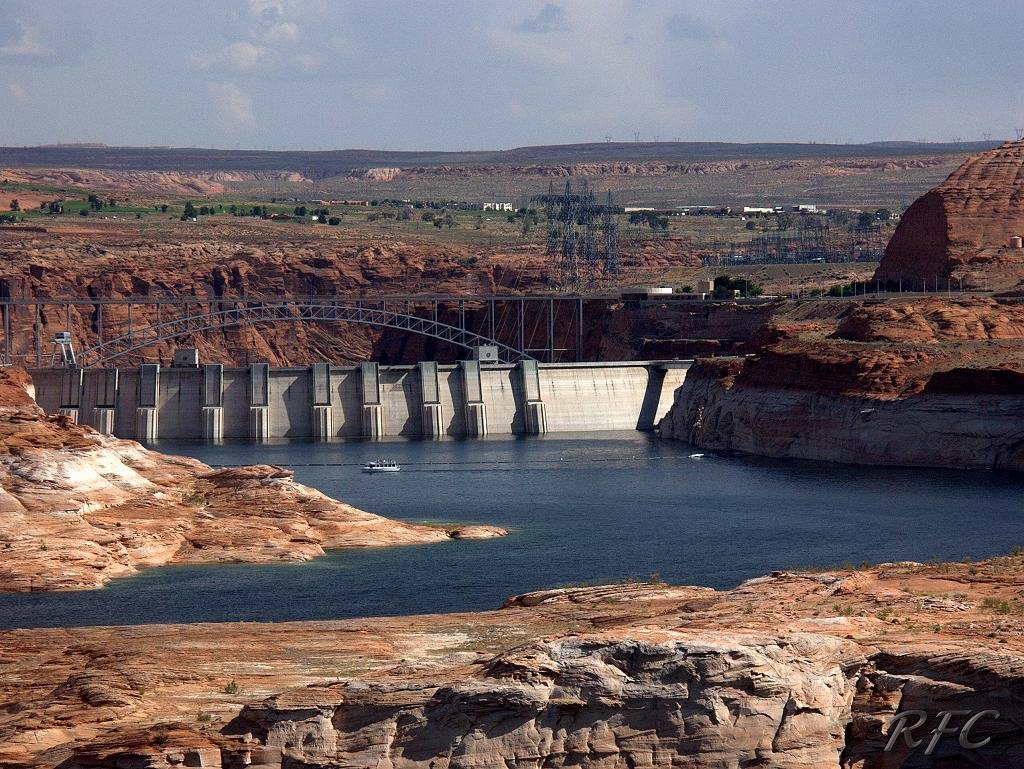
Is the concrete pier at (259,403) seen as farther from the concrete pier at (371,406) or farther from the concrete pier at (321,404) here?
Result: the concrete pier at (371,406)

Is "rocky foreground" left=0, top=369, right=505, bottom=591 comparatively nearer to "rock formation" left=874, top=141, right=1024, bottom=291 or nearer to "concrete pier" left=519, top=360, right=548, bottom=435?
"concrete pier" left=519, top=360, right=548, bottom=435

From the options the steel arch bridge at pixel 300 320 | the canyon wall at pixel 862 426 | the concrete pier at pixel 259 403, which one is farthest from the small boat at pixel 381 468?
the steel arch bridge at pixel 300 320

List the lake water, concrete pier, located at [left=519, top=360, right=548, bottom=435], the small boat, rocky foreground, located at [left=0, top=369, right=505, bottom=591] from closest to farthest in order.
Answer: the lake water, rocky foreground, located at [left=0, top=369, right=505, bottom=591], the small boat, concrete pier, located at [left=519, top=360, right=548, bottom=435]

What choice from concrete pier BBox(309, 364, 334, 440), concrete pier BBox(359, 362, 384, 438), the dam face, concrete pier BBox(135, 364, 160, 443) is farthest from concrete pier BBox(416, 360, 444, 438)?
concrete pier BBox(135, 364, 160, 443)

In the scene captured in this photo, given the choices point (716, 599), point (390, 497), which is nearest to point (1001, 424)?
point (390, 497)

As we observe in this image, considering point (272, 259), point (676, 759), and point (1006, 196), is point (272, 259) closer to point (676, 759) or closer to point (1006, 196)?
point (1006, 196)

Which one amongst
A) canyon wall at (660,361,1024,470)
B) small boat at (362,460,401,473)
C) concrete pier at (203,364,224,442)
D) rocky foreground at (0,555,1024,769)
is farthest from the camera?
concrete pier at (203,364,224,442)

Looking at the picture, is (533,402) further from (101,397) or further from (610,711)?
(610,711)
